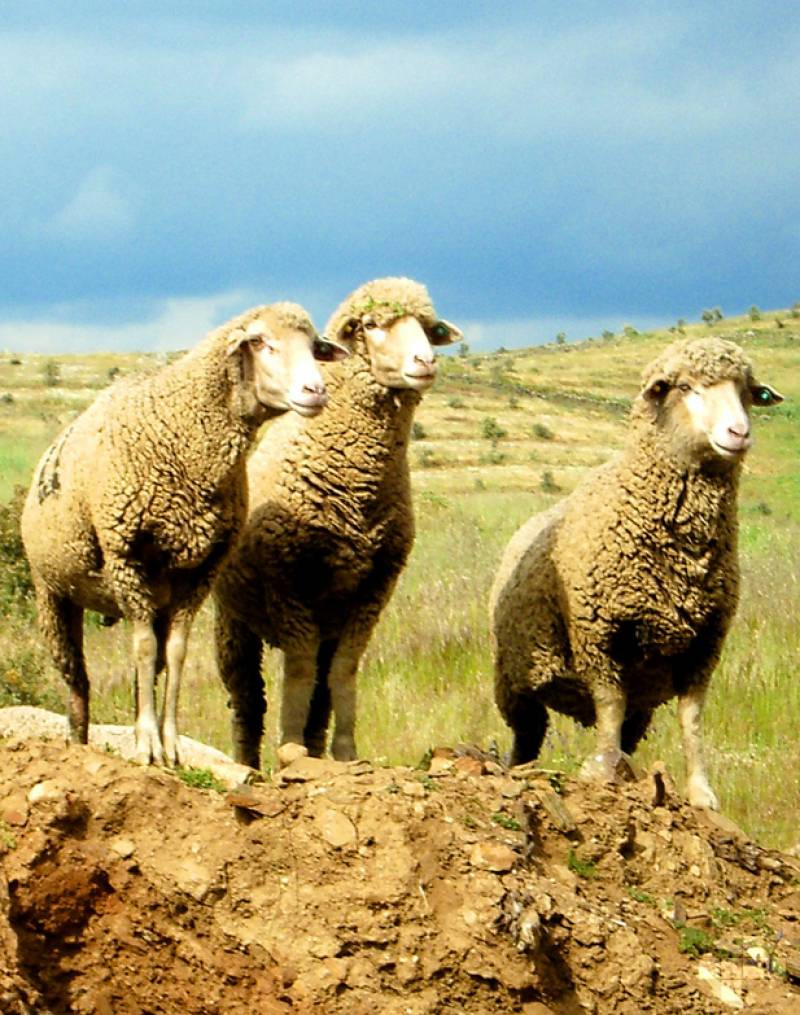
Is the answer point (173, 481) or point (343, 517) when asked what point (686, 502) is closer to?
point (343, 517)

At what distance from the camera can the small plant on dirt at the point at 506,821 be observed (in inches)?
255

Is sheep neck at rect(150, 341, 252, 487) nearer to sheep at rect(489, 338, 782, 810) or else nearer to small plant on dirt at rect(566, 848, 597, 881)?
sheep at rect(489, 338, 782, 810)

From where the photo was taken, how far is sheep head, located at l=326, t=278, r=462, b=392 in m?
8.33

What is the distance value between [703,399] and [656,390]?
30 centimetres

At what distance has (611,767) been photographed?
314 inches

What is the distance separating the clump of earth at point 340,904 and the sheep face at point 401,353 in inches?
92.7

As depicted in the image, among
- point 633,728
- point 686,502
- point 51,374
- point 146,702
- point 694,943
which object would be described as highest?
point 51,374

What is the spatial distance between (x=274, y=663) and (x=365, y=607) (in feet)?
19.0

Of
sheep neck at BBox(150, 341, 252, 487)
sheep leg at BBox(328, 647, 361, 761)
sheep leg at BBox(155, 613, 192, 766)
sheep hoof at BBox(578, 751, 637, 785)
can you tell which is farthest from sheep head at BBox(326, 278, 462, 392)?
sheep hoof at BBox(578, 751, 637, 785)

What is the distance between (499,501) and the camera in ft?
108

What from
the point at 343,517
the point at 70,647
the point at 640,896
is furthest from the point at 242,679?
the point at 640,896

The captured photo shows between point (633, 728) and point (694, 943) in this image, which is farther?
point (633, 728)

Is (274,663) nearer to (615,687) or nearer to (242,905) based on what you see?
(615,687)

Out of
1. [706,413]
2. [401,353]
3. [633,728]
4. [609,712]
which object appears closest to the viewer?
[706,413]
